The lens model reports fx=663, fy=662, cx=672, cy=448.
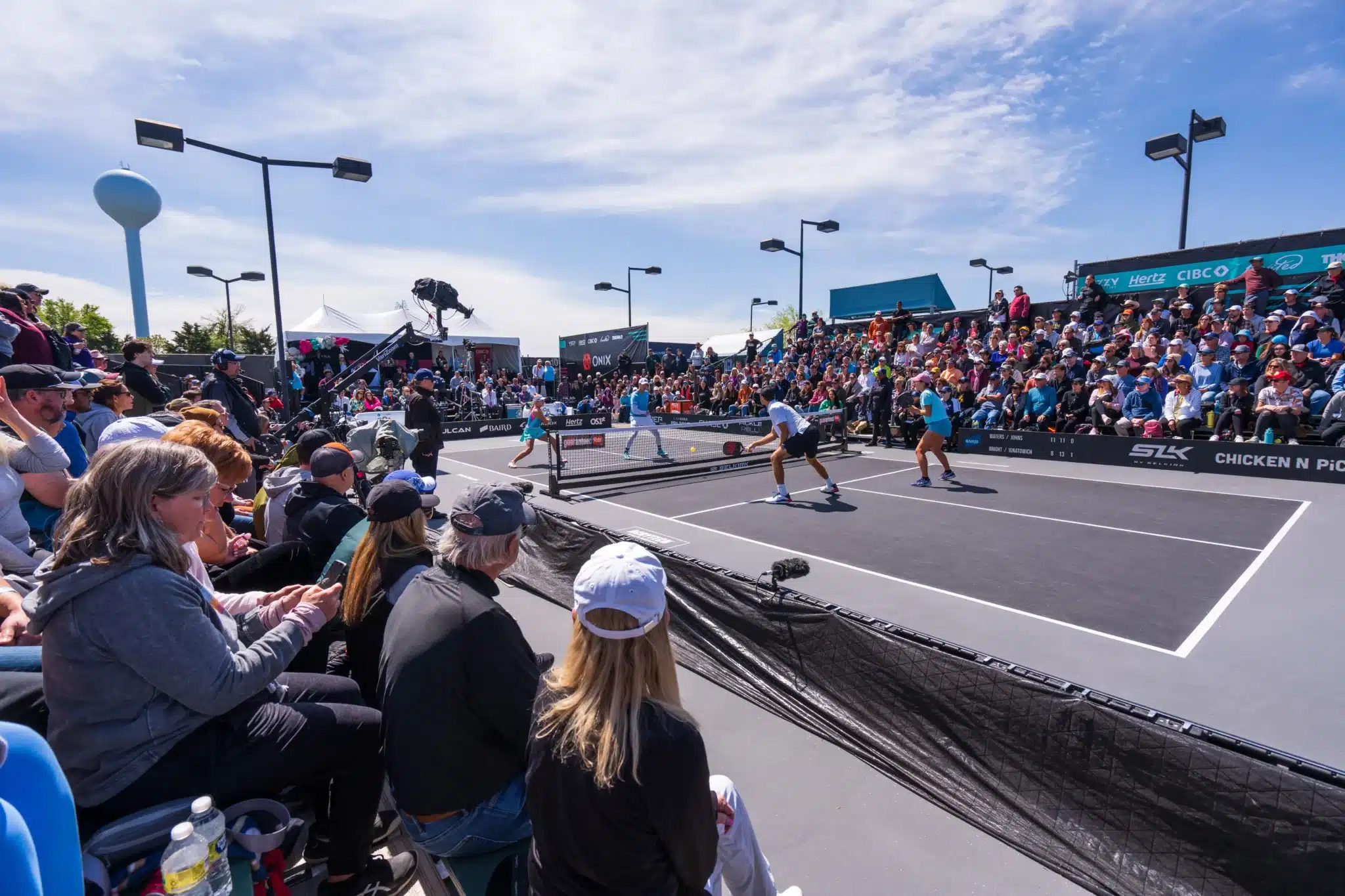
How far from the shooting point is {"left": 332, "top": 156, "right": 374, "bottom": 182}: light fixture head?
13.3m

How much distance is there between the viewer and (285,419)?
1574cm

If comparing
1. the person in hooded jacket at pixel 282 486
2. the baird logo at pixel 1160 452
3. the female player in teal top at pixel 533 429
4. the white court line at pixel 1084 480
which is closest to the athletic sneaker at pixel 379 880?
the person in hooded jacket at pixel 282 486

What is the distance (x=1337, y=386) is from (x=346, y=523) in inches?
675

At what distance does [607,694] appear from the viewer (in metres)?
1.92

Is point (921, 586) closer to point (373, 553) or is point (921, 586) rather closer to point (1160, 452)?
point (373, 553)

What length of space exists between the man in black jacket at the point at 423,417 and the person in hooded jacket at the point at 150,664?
27.1 ft

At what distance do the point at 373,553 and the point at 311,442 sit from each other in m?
2.97

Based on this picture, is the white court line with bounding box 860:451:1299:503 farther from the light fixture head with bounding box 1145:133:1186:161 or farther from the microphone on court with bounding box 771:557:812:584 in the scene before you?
the microphone on court with bounding box 771:557:812:584

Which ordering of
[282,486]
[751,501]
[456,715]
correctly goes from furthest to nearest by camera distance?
[751,501] < [282,486] < [456,715]

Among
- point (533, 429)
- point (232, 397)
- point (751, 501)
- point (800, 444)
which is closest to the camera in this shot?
point (232, 397)

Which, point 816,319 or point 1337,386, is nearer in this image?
point 1337,386

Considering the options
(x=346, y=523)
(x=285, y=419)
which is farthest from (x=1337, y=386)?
(x=285, y=419)

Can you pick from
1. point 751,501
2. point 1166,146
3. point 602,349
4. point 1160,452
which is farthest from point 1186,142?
point 602,349

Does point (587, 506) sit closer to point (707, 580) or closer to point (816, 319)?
point (707, 580)
